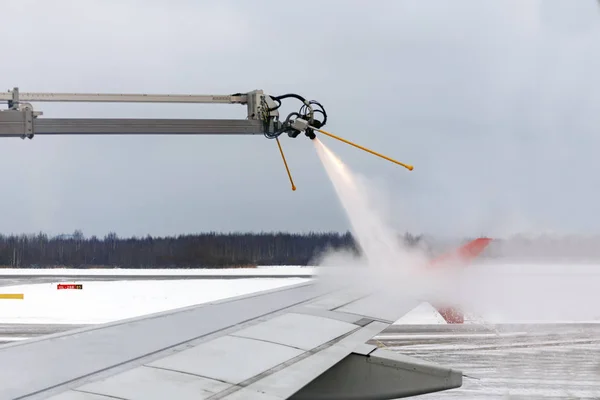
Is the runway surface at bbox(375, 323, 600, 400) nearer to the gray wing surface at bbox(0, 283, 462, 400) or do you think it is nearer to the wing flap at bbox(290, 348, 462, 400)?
the gray wing surface at bbox(0, 283, 462, 400)

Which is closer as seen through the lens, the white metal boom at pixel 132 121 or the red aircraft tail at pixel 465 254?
the white metal boom at pixel 132 121

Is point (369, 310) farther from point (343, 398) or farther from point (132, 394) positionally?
point (132, 394)

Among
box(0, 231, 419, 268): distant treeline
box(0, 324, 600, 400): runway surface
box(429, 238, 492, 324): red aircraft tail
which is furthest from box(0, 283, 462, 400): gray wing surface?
box(0, 231, 419, 268): distant treeline

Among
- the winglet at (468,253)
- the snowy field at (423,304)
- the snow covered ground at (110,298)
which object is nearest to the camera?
the winglet at (468,253)

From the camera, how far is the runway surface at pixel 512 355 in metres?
9.88

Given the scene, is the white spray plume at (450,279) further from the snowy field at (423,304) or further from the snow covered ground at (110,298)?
the snow covered ground at (110,298)

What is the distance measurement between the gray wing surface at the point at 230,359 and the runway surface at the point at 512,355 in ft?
16.0

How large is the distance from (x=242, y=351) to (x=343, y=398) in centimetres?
106

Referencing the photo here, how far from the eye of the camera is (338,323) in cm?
508

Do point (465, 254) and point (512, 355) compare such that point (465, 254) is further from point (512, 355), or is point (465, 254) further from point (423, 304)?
point (423, 304)

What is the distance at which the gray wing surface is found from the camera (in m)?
2.95

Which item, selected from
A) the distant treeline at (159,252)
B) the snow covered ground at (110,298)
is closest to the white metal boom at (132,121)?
the snow covered ground at (110,298)

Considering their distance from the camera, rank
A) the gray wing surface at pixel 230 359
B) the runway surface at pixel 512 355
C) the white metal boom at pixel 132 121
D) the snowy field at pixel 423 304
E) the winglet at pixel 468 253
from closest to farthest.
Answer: the gray wing surface at pixel 230 359
the white metal boom at pixel 132 121
the winglet at pixel 468 253
the snowy field at pixel 423 304
the runway surface at pixel 512 355

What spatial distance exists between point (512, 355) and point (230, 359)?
35.6ft
